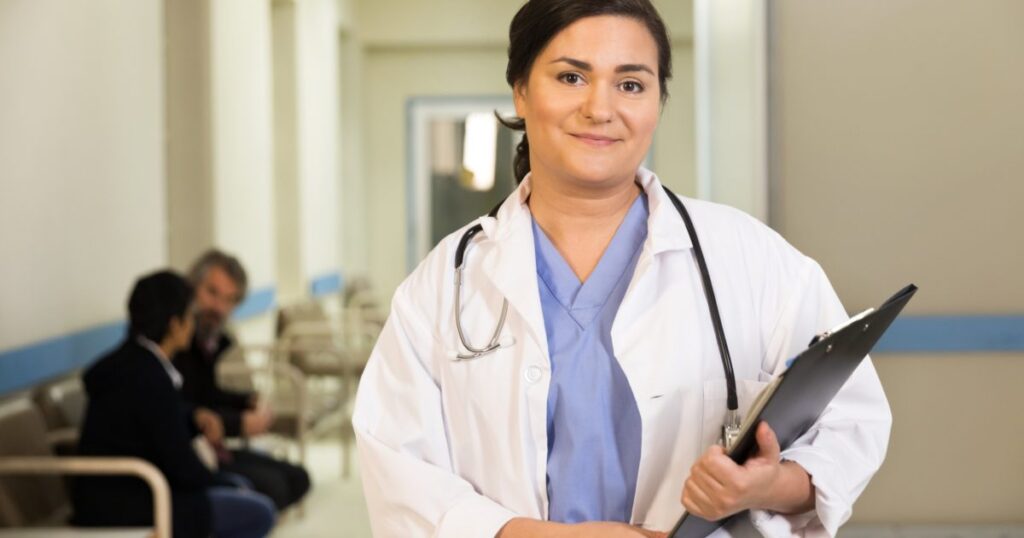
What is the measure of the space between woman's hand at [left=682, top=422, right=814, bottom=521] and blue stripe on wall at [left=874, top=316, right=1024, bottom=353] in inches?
46.7

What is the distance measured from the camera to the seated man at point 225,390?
12.7ft

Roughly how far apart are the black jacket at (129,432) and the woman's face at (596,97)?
210 centimetres

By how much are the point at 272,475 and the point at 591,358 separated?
9.56ft

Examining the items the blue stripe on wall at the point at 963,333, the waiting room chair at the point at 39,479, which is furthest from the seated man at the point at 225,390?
the blue stripe on wall at the point at 963,333

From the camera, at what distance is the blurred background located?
2133mm

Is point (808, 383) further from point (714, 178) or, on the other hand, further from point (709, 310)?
point (714, 178)

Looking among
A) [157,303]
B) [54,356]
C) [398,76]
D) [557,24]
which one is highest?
[398,76]

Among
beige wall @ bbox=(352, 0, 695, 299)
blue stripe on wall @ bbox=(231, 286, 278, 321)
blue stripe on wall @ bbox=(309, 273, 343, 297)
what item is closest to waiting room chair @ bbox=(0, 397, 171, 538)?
blue stripe on wall @ bbox=(231, 286, 278, 321)

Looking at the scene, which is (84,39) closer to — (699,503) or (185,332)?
(185,332)

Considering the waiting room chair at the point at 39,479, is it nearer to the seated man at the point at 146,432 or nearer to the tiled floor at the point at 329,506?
the seated man at the point at 146,432

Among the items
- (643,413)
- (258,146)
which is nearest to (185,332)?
(643,413)

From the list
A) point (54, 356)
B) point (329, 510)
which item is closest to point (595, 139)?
point (54, 356)

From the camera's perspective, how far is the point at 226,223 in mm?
5348

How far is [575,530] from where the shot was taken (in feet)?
3.71
